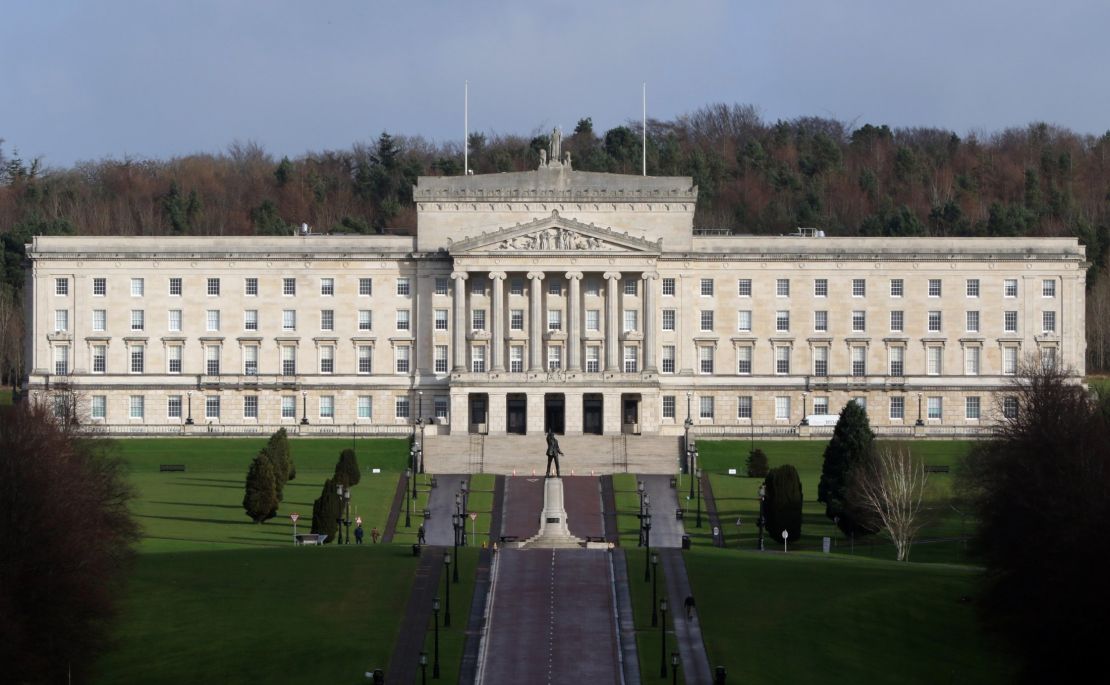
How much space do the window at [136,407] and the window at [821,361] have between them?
1609 inches

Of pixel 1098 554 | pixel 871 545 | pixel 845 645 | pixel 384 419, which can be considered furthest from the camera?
pixel 384 419

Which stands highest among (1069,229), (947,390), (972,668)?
(1069,229)

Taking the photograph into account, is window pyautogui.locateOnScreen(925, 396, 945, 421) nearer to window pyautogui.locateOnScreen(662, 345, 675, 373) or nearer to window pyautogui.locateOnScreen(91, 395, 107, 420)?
window pyautogui.locateOnScreen(662, 345, 675, 373)

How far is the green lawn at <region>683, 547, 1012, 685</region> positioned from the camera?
78188mm

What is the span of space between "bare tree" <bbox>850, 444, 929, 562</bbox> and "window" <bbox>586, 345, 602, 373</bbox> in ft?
120

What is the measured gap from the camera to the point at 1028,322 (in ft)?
487

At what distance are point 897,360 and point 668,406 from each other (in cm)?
1440

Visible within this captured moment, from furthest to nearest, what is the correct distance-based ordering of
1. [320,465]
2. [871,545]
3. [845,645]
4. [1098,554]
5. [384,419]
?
1. [384,419]
2. [320,465]
3. [871,545]
4. [845,645]
5. [1098,554]

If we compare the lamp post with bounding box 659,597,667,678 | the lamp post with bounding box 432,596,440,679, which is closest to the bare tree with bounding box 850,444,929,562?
the lamp post with bounding box 659,597,667,678

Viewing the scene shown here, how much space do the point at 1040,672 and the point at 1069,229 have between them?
113893 millimetres

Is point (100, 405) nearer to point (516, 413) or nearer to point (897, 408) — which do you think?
point (516, 413)

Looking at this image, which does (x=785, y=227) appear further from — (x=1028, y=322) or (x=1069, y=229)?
(x=1028, y=322)

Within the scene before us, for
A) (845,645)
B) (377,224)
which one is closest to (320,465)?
(845,645)

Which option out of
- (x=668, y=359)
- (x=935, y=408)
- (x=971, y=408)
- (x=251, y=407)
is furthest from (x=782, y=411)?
(x=251, y=407)
